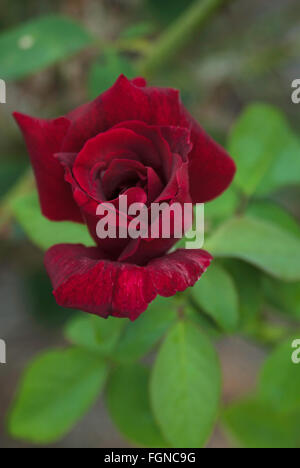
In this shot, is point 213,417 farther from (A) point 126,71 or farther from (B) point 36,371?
(A) point 126,71

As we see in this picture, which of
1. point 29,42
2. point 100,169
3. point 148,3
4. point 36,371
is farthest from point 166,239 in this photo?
point 148,3

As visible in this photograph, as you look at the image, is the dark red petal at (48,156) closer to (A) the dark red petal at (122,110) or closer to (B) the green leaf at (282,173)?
(A) the dark red petal at (122,110)

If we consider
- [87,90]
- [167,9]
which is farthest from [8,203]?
[167,9]

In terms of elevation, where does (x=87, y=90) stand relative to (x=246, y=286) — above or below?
above

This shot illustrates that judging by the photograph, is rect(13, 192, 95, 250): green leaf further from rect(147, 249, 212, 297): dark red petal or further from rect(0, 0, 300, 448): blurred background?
rect(0, 0, 300, 448): blurred background

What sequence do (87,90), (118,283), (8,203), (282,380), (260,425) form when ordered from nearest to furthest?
(118,283), (282,380), (260,425), (8,203), (87,90)

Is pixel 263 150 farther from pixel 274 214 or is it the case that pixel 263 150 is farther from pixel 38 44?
pixel 38 44

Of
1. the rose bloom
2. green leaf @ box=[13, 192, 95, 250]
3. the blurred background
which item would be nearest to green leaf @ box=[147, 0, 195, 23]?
the blurred background

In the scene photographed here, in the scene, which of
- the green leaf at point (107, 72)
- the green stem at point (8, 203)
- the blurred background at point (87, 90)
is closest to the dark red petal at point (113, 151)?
the green leaf at point (107, 72)
